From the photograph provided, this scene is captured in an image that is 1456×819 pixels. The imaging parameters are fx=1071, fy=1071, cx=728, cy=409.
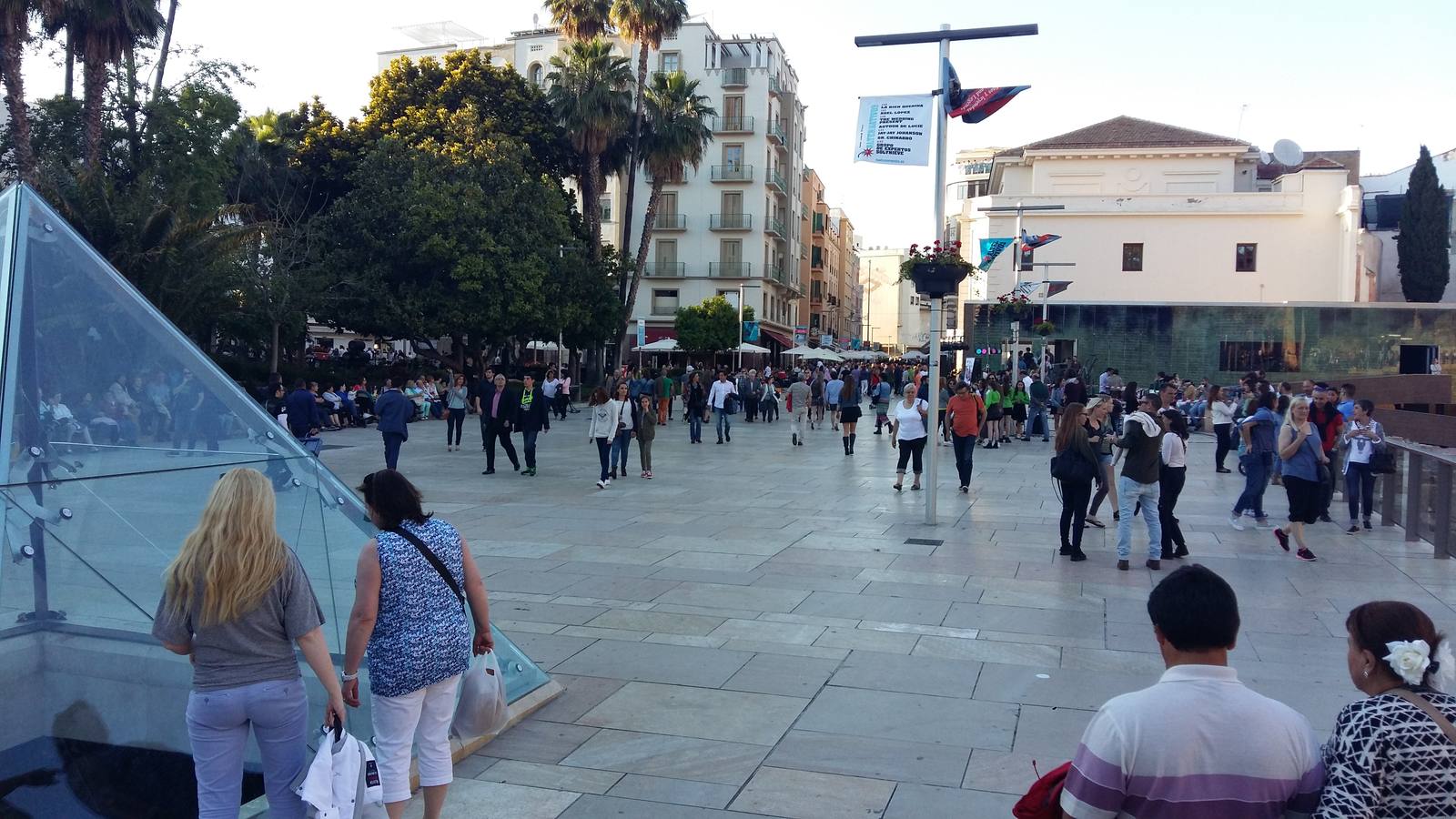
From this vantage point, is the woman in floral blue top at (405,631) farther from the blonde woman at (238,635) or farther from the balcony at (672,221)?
the balcony at (672,221)

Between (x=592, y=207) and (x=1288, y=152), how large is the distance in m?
39.2

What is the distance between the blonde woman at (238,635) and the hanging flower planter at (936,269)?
8.93m

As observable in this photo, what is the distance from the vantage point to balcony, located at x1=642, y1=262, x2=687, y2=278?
61688 millimetres

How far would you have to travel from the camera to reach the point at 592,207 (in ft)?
131

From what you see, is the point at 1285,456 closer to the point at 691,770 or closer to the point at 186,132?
the point at 691,770

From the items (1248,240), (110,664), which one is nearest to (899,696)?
(110,664)

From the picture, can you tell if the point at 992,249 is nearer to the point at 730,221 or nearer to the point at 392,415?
the point at 392,415

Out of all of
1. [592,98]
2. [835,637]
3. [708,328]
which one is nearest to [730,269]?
[708,328]

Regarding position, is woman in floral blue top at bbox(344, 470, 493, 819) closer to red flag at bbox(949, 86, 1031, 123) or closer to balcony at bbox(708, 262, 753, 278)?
red flag at bbox(949, 86, 1031, 123)

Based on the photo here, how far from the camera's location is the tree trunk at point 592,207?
39.3 m

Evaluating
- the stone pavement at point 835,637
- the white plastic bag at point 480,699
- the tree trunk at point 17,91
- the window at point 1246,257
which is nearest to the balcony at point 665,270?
the window at point 1246,257

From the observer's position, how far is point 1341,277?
156 feet

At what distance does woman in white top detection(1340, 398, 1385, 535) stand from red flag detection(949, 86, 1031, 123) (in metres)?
5.27

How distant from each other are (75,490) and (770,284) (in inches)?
2398
